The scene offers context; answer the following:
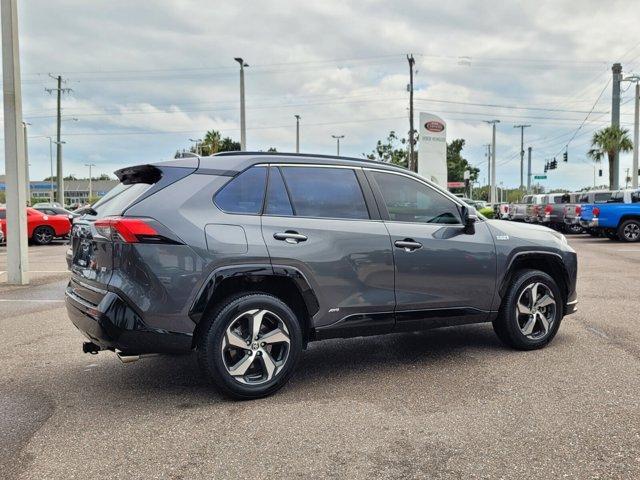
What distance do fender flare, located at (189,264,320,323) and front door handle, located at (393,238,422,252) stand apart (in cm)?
86

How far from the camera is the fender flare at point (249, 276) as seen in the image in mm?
3873

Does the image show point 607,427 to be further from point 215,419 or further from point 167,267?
point 167,267

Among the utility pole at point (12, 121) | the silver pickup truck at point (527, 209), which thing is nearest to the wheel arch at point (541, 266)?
the utility pole at point (12, 121)

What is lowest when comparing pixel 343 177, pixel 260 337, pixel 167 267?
pixel 260 337

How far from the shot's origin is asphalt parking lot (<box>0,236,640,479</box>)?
312cm

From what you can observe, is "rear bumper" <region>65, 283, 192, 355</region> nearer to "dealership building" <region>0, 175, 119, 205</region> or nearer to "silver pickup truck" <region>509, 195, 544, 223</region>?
"silver pickup truck" <region>509, 195, 544, 223</region>

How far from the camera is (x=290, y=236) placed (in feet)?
13.6

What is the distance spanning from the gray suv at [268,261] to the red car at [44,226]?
17.3 metres

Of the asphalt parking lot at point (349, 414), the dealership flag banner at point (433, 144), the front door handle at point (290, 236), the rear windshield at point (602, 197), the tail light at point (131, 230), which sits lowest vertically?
the asphalt parking lot at point (349, 414)

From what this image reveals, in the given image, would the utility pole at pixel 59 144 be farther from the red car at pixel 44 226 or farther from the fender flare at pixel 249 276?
the fender flare at pixel 249 276

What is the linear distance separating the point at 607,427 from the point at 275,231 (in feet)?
8.43

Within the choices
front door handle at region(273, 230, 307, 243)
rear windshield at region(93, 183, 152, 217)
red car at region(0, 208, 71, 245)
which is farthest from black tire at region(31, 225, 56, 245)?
front door handle at region(273, 230, 307, 243)

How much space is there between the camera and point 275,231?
163 inches

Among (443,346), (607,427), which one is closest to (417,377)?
→ (443,346)
